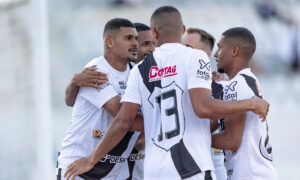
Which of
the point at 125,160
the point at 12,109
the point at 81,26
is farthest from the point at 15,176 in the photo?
the point at 81,26

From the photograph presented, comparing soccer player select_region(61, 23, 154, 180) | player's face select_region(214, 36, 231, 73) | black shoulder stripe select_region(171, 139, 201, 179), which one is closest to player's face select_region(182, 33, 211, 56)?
soccer player select_region(61, 23, 154, 180)

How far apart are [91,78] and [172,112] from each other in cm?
109

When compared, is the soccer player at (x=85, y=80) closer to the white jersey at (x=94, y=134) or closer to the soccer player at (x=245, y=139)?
the white jersey at (x=94, y=134)

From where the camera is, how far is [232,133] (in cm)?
443

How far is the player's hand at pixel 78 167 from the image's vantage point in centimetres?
484

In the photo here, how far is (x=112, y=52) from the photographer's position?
5.30 meters

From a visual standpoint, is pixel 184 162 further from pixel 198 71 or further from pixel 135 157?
pixel 135 157

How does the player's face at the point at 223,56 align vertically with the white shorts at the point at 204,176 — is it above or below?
above

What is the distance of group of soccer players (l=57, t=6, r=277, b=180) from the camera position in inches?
165

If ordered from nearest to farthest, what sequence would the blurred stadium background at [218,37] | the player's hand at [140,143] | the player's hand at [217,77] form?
the player's hand at [217,77], the player's hand at [140,143], the blurred stadium background at [218,37]

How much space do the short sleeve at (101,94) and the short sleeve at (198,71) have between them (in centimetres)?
95

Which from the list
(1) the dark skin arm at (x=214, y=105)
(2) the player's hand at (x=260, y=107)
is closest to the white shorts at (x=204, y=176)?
(1) the dark skin arm at (x=214, y=105)

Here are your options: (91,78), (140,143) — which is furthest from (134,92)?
(140,143)

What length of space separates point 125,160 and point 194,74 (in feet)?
5.05
